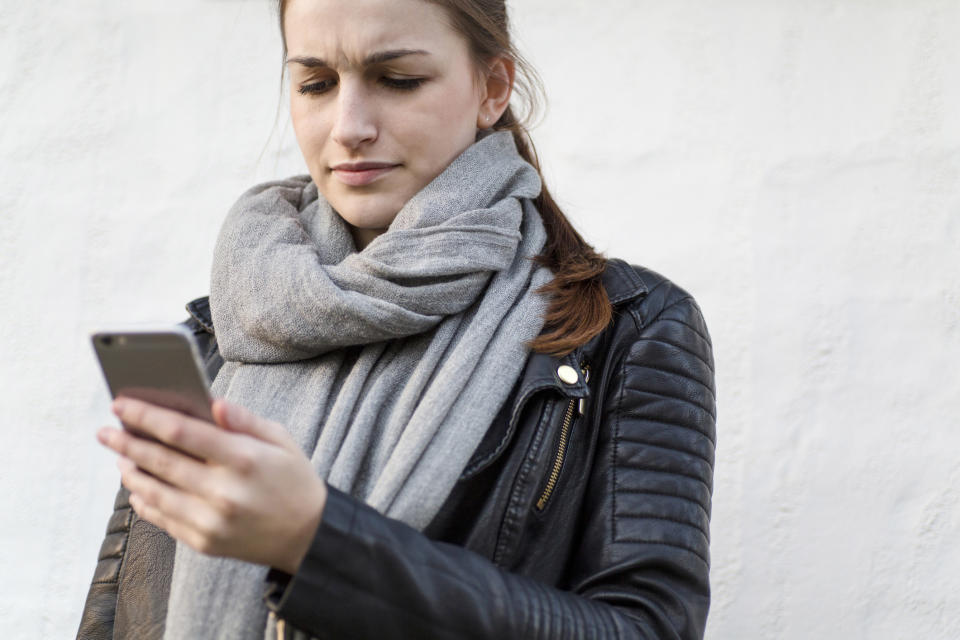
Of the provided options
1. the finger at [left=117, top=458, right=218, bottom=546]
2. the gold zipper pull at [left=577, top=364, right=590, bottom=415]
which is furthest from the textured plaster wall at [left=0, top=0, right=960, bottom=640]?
the finger at [left=117, top=458, right=218, bottom=546]

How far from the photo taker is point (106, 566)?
58.9 inches

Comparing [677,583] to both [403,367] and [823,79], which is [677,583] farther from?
[823,79]

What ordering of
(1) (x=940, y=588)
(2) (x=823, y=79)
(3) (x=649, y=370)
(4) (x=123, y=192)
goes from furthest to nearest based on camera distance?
(4) (x=123, y=192), (2) (x=823, y=79), (1) (x=940, y=588), (3) (x=649, y=370)

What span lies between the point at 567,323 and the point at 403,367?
0.77 feet

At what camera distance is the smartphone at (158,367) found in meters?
0.86

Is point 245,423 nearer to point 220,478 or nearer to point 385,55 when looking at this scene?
point 220,478

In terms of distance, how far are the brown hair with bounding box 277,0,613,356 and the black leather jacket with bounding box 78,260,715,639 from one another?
0.02 meters

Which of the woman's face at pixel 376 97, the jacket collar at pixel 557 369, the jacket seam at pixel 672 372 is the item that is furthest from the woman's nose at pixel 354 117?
the jacket seam at pixel 672 372

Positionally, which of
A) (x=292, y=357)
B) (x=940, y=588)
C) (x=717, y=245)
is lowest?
(x=940, y=588)

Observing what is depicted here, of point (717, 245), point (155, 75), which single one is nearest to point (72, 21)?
point (155, 75)

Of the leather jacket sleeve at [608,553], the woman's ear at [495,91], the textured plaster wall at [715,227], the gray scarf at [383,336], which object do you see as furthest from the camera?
the textured plaster wall at [715,227]

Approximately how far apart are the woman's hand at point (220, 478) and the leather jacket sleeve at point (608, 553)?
0.19 feet

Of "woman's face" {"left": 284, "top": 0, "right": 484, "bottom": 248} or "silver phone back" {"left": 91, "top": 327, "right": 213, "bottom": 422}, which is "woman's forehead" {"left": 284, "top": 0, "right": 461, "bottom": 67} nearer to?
"woman's face" {"left": 284, "top": 0, "right": 484, "bottom": 248}

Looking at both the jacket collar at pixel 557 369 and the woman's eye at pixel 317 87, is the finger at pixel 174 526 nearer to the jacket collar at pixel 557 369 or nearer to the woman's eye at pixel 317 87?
the jacket collar at pixel 557 369
